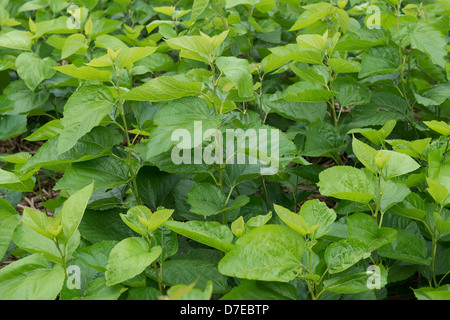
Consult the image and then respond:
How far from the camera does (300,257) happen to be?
3.28 ft

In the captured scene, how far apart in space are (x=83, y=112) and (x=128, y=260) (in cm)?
46

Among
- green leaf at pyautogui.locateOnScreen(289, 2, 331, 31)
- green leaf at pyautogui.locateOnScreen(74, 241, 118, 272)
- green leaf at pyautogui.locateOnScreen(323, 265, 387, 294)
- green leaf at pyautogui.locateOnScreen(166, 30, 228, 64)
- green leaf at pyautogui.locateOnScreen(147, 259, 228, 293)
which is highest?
green leaf at pyautogui.locateOnScreen(166, 30, 228, 64)

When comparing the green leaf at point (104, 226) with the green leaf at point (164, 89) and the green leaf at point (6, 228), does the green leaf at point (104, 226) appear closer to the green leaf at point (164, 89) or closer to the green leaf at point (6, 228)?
the green leaf at point (6, 228)

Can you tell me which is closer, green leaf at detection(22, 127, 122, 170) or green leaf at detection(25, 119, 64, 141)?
green leaf at detection(22, 127, 122, 170)

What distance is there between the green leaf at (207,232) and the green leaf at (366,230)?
0.29 metres

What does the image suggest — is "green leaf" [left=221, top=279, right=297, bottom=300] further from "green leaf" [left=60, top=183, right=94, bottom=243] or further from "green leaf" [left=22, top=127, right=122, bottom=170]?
"green leaf" [left=22, top=127, right=122, bottom=170]

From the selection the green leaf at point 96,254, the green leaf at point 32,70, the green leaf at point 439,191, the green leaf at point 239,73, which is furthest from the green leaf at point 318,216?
the green leaf at point 32,70

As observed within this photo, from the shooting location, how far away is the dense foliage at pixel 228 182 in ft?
3.32

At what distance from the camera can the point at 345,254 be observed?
1017 mm

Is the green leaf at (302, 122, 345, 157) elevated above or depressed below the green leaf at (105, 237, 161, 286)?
below

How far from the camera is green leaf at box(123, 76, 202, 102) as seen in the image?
1168mm

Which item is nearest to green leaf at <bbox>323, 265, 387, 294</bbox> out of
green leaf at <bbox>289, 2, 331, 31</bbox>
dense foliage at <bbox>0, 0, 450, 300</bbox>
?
dense foliage at <bbox>0, 0, 450, 300</bbox>

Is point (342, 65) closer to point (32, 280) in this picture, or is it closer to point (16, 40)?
point (32, 280)

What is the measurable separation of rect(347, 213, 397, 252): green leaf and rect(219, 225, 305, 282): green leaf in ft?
0.53
